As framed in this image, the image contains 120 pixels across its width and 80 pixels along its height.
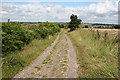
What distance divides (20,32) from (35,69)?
3821 mm

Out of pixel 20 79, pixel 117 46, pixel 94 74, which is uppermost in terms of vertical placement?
pixel 117 46

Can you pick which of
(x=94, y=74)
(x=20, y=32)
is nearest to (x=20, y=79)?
(x=94, y=74)

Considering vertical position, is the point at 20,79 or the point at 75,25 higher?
the point at 75,25

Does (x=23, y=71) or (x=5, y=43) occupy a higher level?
(x=5, y=43)

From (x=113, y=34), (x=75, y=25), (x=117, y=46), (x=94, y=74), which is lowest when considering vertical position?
(x=94, y=74)

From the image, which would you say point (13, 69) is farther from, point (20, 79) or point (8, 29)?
point (8, 29)

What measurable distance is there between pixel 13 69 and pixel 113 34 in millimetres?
6296

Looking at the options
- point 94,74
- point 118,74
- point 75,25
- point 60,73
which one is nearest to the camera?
point 118,74

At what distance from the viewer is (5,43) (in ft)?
19.9

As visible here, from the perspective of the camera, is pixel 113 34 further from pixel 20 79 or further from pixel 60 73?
pixel 20 79

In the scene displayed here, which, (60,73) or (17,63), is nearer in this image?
(60,73)

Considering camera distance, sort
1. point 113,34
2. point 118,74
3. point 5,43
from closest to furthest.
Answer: point 118,74 → point 5,43 → point 113,34

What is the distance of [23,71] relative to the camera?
5.36 meters

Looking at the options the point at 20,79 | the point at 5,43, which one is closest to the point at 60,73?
the point at 20,79
